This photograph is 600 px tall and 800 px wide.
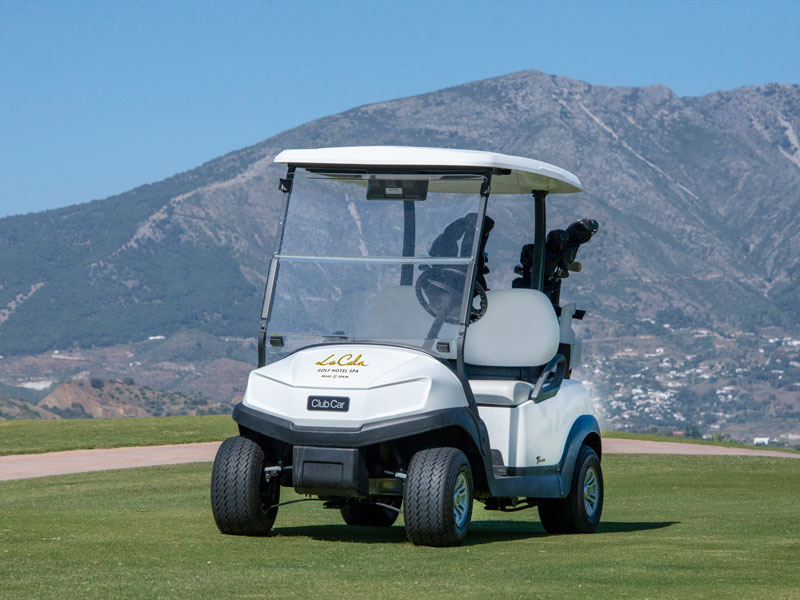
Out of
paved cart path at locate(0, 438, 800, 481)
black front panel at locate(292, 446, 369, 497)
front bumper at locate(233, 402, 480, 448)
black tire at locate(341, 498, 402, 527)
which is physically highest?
front bumper at locate(233, 402, 480, 448)

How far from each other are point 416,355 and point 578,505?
2069mm

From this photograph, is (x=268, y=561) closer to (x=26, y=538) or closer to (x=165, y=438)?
(x=26, y=538)

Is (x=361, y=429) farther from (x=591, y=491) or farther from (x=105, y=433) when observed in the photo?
(x=105, y=433)

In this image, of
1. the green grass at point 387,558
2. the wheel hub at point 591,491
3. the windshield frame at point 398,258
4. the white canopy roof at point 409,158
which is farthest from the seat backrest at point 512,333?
the green grass at point 387,558

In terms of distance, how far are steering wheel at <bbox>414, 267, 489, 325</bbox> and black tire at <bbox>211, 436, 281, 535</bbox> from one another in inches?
57.2

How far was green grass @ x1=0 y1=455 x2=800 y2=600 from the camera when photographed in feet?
19.5

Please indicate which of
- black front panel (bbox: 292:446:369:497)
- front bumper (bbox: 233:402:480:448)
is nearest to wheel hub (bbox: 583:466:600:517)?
front bumper (bbox: 233:402:480:448)

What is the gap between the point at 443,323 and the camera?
817cm

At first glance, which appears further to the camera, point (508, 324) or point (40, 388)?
point (40, 388)

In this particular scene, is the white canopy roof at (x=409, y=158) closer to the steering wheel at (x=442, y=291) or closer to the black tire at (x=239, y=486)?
the steering wheel at (x=442, y=291)

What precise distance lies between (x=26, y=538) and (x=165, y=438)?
17.1 metres

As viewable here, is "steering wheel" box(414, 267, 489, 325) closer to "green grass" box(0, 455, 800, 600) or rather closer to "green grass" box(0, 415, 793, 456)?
"green grass" box(0, 455, 800, 600)

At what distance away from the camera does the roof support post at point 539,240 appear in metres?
9.57

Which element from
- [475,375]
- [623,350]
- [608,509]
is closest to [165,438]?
[608,509]
